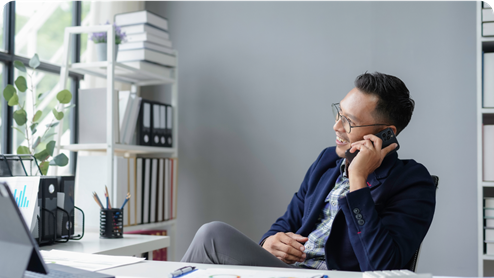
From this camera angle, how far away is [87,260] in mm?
1147

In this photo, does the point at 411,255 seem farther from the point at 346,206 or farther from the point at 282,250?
the point at 282,250

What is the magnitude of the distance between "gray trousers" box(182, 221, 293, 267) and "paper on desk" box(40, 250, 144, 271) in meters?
0.24

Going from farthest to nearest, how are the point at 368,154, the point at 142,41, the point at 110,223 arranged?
the point at 142,41 < the point at 110,223 < the point at 368,154

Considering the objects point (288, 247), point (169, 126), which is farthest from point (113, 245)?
point (169, 126)

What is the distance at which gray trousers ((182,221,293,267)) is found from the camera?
1.35 m

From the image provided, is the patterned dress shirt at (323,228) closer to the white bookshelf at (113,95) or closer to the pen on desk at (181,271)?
the pen on desk at (181,271)

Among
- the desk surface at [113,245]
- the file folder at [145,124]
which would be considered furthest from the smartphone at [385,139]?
the file folder at [145,124]

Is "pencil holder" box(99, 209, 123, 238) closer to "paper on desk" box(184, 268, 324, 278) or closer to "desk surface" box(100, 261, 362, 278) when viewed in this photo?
"desk surface" box(100, 261, 362, 278)

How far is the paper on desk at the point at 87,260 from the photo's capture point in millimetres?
1075

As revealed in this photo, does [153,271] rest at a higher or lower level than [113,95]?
lower

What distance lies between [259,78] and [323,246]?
60.7 inches

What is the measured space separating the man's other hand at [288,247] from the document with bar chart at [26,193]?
0.80 metres

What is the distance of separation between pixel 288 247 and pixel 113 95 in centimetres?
129

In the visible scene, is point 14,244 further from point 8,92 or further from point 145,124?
point 145,124
